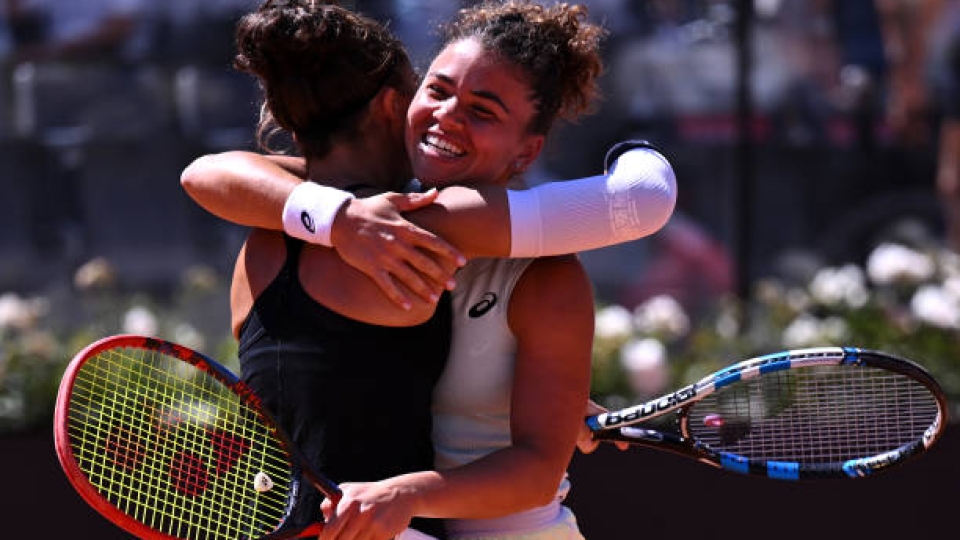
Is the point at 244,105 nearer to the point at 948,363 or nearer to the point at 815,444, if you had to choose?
the point at 948,363

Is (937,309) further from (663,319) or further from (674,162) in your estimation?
(674,162)

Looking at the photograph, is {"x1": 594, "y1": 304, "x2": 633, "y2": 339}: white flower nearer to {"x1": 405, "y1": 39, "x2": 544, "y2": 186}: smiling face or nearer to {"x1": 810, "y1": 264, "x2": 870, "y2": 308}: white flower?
{"x1": 810, "y1": 264, "x2": 870, "y2": 308}: white flower

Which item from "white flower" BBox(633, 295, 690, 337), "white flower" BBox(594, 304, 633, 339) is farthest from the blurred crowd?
"white flower" BBox(594, 304, 633, 339)

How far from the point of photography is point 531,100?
2041 mm

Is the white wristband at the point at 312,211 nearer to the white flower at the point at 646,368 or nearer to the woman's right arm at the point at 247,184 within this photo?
the woman's right arm at the point at 247,184

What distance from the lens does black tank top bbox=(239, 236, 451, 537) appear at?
6.39ft

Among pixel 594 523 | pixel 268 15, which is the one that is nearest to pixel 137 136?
pixel 594 523

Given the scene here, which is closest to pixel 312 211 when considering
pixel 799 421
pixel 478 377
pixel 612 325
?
pixel 478 377

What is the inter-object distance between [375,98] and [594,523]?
2.39 metres

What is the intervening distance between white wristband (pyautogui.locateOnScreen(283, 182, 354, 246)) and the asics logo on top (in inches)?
9.3

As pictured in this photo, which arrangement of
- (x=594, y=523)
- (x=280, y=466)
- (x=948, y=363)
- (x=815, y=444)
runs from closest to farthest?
(x=280, y=466), (x=815, y=444), (x=594, y=523), (x=948, y=363)

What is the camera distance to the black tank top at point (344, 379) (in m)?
1.95

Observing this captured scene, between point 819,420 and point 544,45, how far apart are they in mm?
937

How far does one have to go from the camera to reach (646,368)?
14.7ft
